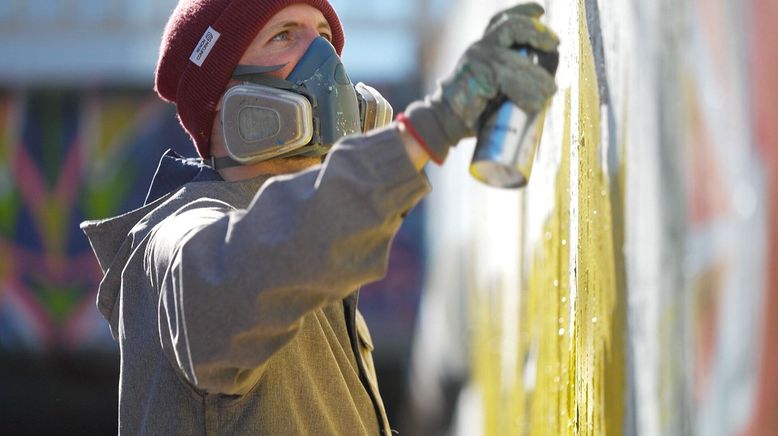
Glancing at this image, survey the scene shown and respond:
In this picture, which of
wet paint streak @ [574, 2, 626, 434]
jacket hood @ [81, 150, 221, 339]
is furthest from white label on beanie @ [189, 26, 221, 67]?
wet paint streak @ [574, 2, 626, 434]

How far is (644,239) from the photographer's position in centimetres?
196

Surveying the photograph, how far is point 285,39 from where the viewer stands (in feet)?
8.26

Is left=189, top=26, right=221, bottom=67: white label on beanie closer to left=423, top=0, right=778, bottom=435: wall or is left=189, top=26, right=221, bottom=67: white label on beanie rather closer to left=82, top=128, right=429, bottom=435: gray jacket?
left=82, top=128, right=429, bottom=435: gray jacket

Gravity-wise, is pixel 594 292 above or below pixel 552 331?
above

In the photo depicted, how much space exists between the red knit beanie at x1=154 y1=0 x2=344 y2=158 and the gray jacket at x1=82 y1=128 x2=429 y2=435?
1.40ft

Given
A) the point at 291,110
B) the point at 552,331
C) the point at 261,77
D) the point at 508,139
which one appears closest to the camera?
the point at 508,139

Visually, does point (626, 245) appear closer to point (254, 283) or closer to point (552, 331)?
point (254, 283)

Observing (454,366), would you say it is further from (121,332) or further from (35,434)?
(121,332)

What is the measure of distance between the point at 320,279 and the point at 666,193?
2.06 ft

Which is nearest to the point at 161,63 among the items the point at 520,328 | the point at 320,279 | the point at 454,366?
the point at 320,279

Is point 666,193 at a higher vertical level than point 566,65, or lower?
lower

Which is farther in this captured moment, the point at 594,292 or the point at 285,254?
the point at 594,292

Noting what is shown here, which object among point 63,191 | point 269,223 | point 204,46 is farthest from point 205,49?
point 63,191

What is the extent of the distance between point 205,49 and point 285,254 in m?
1.02
